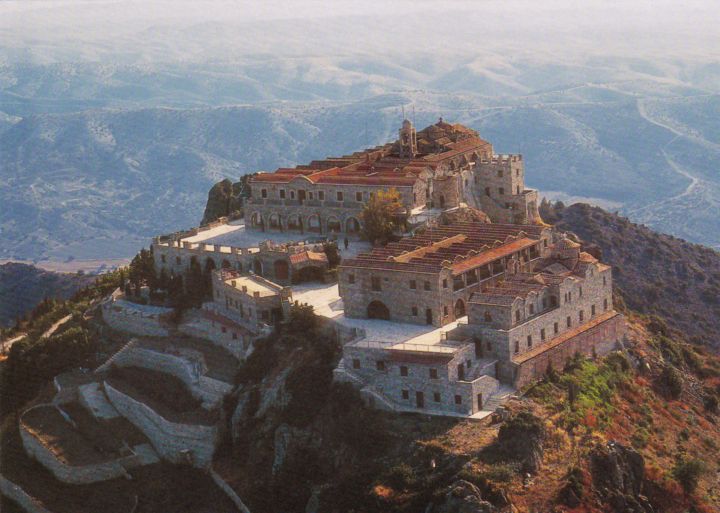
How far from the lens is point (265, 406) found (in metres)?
71.1

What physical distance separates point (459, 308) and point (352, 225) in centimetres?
1919

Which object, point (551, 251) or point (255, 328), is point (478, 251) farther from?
point (255, 328)

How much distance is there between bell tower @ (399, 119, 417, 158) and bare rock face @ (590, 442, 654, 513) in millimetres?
40265

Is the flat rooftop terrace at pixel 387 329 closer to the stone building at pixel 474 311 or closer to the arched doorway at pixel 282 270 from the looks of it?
the stone building at pixel 474 311

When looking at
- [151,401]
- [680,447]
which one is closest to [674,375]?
[680,447]

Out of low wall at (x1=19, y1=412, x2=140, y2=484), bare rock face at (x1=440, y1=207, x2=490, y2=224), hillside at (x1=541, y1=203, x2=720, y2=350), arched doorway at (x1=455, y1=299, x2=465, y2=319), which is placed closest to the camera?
low wall at (x1=19, y1=412, x2=140, y2=484)

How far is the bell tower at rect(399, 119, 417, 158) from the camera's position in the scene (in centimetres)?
10000

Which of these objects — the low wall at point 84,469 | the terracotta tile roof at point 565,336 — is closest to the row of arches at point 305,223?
the terracotta tile roof at point 565,336

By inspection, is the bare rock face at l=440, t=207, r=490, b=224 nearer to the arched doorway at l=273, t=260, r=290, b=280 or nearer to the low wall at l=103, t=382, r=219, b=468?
the arched doorway at l=273, t=260, r=290, b=280

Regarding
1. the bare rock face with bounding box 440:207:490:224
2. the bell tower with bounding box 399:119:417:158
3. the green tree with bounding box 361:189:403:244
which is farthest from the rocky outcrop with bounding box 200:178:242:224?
the bare rock face with bounding box 440:207:490:224

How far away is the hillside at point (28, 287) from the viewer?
474 ft

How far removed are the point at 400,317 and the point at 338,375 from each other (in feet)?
21.3

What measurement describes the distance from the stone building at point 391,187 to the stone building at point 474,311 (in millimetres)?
7294

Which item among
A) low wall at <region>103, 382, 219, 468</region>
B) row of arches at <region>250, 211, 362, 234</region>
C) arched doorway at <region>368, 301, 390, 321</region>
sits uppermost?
arched doorway at <region>368, 301, 390, 321</region>
